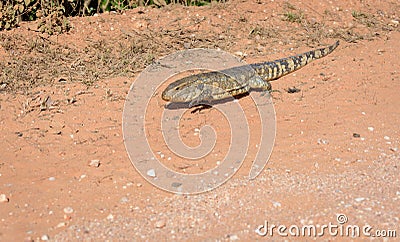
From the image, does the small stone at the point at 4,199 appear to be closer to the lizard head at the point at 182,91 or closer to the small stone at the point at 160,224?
the small stone at the point at 160,224

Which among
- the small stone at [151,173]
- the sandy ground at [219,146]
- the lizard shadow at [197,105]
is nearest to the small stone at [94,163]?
the sandy ground at [219,146]

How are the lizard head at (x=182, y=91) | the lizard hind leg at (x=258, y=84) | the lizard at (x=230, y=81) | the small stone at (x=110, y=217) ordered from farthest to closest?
the lizard hind leg at (x=258, y=84), the lizard at (x=230, y=81), the lizard head at (x=182, y=91), the small stone at (x=110, y=217)

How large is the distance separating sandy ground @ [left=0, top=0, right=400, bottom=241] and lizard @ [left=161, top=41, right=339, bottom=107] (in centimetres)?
17

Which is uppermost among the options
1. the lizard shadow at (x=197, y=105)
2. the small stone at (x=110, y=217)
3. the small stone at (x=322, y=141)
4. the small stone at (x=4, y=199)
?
the small stone at (x=4, y=199)

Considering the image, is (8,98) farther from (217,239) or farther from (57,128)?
(217,239)

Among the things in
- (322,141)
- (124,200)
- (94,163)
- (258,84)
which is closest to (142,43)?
(258,84)

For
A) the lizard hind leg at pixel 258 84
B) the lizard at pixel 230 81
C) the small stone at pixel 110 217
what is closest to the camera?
the small stone at pixel 110 217

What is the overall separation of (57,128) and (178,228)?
8.25 ft

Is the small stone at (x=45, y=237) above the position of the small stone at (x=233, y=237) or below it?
above

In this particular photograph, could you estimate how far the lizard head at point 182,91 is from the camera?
21.5 feet

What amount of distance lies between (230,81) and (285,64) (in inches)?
48.3

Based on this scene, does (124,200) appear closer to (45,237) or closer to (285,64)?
(45,237)

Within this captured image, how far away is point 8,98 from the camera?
6832mm

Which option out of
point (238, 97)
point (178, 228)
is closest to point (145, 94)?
point (238, 97)
